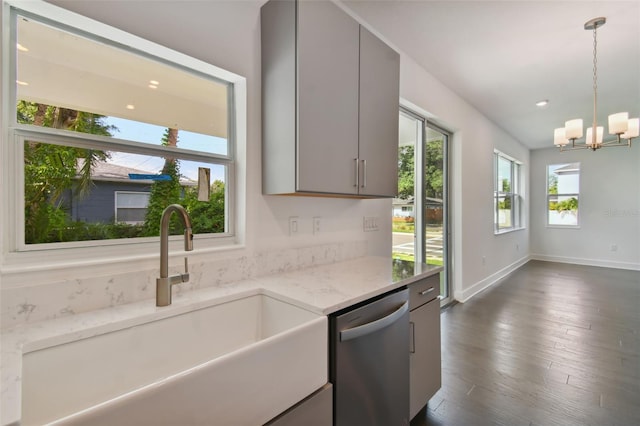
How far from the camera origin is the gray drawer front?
5.21 ft

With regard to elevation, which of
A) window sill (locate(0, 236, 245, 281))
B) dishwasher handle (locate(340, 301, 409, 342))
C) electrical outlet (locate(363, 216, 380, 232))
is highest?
electrical outlet (locate(363, 216, 380, 232))

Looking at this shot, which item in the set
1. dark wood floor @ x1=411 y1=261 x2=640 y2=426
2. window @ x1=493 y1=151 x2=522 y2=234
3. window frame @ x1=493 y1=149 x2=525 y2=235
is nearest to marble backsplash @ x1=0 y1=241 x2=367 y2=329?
dark wood floor @ x1=411 y1=261 x2=640 y2=426

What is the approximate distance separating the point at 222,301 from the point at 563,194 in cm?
810

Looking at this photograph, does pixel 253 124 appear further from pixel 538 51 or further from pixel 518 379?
pixel 538 51

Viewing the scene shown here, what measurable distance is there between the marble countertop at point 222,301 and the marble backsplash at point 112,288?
3 centimetres

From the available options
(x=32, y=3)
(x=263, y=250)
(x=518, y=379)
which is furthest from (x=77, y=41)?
(x=518, y=379)

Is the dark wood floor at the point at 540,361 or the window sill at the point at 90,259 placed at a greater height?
the window sill at the point at 90,259

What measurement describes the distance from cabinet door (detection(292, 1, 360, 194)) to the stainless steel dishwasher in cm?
63

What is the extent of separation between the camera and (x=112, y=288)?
45.2 inches

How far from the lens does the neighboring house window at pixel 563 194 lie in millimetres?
6586

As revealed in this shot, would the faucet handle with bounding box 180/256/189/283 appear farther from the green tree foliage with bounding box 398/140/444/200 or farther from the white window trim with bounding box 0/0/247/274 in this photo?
the green tree foliage with bounding box 398/140/444/200

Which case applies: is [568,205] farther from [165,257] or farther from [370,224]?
[165,257]

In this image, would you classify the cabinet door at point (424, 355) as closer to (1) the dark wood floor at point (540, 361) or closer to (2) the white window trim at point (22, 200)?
(1) the dark wood floor at point (540, 361)

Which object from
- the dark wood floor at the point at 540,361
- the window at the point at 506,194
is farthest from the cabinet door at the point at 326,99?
the window at the point at 506,194
